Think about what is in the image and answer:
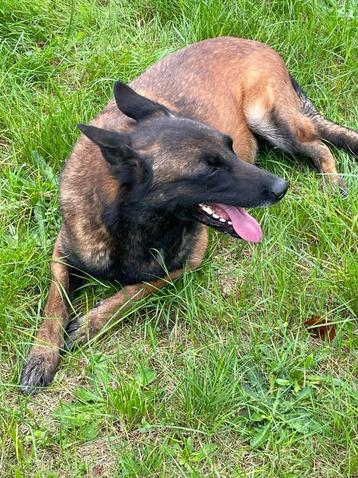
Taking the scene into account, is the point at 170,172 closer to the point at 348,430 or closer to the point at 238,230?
the point at 238,230

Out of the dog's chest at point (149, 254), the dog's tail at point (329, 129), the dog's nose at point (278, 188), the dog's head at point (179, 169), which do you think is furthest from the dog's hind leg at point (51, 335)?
the dog's tail at point (329, 129)

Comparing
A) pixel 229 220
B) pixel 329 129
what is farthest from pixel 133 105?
pixel 329 129

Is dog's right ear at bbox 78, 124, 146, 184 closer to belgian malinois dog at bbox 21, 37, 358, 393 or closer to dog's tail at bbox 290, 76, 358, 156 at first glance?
belgian malinois dog at bbox 21, 37, 358, 393

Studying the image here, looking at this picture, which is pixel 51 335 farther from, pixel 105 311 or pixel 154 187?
pixel 154 187

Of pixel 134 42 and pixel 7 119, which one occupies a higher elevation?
pixel 134 42

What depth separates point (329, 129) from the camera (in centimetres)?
445

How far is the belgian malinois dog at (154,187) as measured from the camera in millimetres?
3168

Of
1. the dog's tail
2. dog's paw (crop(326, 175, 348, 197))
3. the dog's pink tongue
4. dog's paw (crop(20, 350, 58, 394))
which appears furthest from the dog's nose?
dog's paw (crop(20, 350, 58, 394))

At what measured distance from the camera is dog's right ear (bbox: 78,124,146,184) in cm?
302

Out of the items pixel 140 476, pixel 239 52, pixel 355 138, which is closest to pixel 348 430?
pixel 140 476

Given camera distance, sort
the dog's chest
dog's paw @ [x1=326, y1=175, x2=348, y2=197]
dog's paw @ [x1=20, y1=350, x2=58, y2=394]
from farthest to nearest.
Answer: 1. dog's paw @ [x1=326, y1=175, x2=348, y2=197]
2. the dog's chest
3. dog's paw @ [x1=20, y1=350, x2=58, y2=394]

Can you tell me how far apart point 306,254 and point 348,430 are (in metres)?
1.10

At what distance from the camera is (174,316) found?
3.60 metres

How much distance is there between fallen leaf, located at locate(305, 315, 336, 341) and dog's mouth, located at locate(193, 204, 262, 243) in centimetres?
49
